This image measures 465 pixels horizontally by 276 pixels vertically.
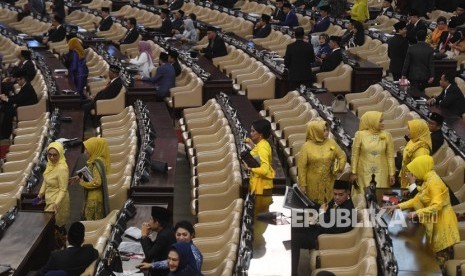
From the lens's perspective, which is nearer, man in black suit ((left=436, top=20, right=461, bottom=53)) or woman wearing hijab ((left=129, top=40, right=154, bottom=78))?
woman wearing hijab ((left=129, top=40, right=154, bottom=78))

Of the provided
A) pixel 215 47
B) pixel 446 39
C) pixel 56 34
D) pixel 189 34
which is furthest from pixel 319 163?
pixel 56 34

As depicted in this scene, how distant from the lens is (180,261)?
24.3 feet

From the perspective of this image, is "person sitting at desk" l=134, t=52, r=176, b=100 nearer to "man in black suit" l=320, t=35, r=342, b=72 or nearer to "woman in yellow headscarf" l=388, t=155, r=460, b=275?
"man in black suit" l=320, t=35, r=342, b=72

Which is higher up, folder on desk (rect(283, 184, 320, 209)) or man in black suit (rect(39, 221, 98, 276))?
man in black suit (rect(39, 221, 98, 276))

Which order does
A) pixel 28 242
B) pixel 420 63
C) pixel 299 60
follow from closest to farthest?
pixel 28 242
pixel 420 63
pixel 299 60

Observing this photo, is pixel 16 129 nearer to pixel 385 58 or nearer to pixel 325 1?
pixel 385 58

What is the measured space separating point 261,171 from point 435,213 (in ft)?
6.45

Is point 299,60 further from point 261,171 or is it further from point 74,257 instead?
point 74,257

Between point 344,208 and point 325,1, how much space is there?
14360 mm

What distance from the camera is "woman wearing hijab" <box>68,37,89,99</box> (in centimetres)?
1658

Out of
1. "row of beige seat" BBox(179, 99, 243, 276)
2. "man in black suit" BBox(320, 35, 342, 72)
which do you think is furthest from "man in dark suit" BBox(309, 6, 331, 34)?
"row of beige seat" BBox(179, 99, 243, 276)

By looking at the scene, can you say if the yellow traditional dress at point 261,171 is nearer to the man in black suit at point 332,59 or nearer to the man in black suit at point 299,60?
the man in black suit at point 299,60

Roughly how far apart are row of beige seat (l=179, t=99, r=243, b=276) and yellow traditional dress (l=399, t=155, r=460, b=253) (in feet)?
5.21

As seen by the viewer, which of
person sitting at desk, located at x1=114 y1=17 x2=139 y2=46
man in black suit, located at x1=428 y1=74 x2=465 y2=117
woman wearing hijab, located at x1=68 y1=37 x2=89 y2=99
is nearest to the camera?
man in black suit, located at x1=428 y1=74 x2=465 y2=117
